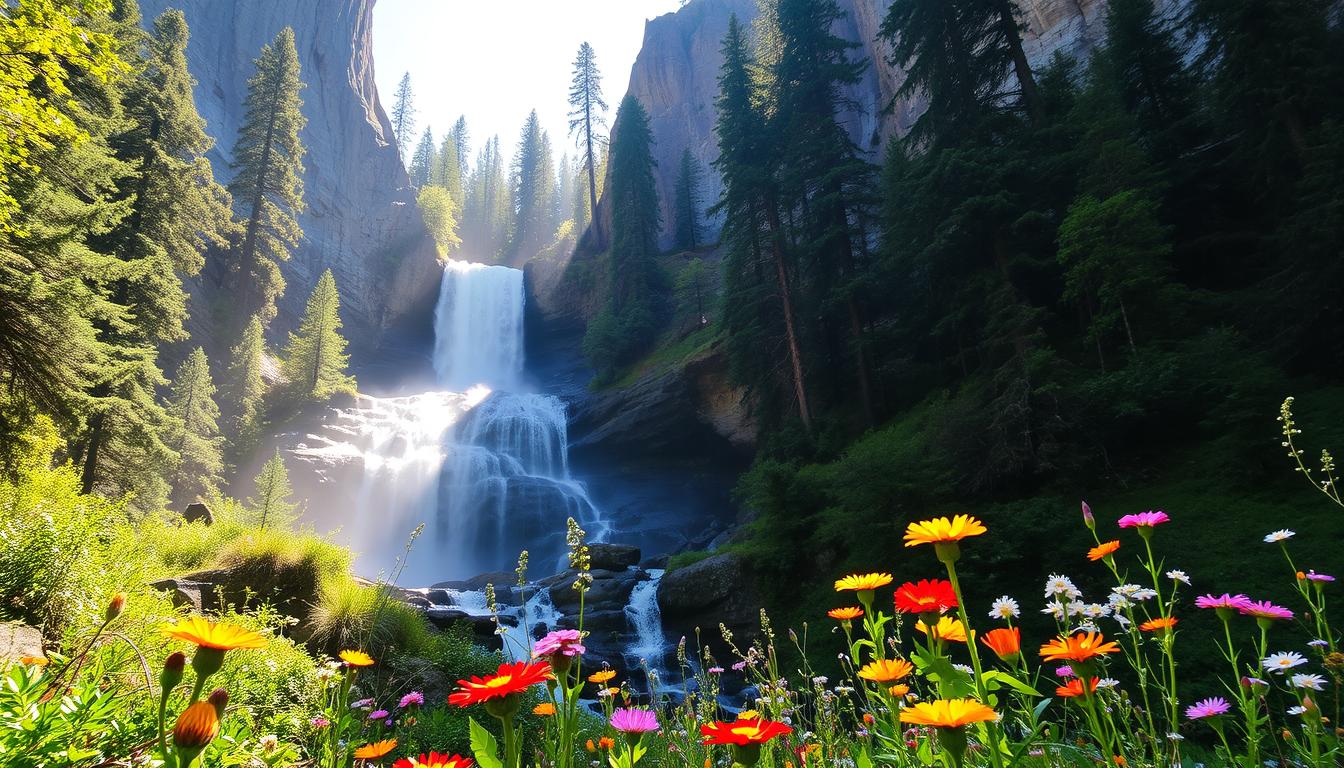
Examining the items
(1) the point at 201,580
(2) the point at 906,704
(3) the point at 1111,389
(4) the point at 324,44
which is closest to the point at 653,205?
(4) the point at 324,44

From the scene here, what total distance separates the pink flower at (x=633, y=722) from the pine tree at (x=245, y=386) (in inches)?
1060

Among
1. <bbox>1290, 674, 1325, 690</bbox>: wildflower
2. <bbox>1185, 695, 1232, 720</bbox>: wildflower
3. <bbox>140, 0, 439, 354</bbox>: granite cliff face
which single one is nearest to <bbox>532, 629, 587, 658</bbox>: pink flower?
<bbox>1185, 695, 1232, 720</bbox>: wildflower

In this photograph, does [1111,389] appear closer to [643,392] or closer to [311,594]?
[311,594]

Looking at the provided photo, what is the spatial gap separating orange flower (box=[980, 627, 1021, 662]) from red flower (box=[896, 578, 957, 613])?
0.09 m

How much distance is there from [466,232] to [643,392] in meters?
47.8

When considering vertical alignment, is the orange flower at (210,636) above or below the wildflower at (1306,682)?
above

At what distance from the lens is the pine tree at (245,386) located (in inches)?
904

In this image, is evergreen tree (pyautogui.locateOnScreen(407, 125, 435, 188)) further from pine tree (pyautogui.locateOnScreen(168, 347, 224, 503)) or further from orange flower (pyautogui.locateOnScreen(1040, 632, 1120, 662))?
orange flower (pyautogui.locateOnScreen(1040, 632, 1120, 662))

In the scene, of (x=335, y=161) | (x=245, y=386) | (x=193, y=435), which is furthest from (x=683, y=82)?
(x=193, y=435)

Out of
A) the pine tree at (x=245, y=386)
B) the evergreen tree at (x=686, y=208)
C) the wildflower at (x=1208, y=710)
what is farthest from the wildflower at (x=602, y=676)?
the evergreen tree at (x=686, y=208)

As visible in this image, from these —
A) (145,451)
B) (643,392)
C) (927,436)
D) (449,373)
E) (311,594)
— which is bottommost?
(311,594)

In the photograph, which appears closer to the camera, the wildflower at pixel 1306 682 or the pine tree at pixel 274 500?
the wildflower at pixel 1306 682

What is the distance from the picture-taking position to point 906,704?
2.31m

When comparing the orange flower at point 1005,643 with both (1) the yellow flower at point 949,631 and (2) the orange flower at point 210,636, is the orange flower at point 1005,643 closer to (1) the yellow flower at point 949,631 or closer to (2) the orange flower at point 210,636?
(1) the yellow flower at point 949,631
